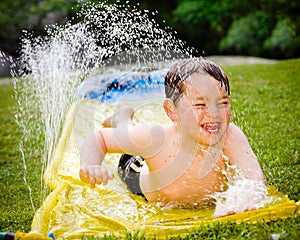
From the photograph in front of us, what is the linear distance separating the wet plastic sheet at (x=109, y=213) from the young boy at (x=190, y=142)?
137 millimetres

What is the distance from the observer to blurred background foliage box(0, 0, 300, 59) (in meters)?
10.3

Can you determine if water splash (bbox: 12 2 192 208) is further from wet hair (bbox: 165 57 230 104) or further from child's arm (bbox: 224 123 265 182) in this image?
child's arm (bbox: 224 123 265 182)

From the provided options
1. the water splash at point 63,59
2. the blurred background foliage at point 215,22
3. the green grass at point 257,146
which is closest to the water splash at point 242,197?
the green grass at point 257,146

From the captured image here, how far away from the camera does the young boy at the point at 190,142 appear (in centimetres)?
234

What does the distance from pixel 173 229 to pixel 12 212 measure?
3.60ft

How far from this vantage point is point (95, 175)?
218 centimetres

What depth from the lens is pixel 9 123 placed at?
200 inches

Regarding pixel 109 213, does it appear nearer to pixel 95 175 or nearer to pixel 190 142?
pixel 95 175

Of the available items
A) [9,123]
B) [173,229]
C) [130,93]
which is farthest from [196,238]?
[9,123]

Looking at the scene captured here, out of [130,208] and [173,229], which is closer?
[173,229]

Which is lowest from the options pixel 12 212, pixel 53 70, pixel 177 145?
pixel 12 212

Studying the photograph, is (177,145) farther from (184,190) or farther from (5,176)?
(5,176)

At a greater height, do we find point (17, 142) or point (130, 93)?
point (130, 93)

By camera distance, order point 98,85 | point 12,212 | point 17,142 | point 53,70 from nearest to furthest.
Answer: point 12,212 → point 17,142 → point 98,85 → point 53,70
